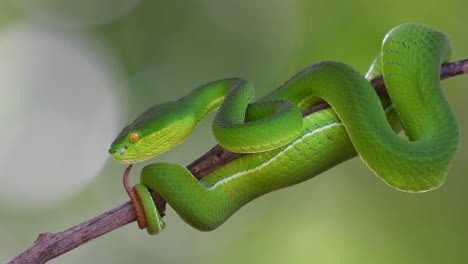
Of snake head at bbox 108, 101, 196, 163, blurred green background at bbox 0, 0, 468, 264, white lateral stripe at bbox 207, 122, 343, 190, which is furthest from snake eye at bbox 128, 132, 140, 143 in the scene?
blurred green background at bbox 0, 0, 468, 264

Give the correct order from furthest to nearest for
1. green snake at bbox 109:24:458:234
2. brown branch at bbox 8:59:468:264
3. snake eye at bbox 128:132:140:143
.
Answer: snake eye at bbox 128:132:140:143
green snake at bbox 109:24:458:234
brown branch at bbox 8:59:468:264

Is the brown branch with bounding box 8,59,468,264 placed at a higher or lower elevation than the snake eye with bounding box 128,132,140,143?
lower

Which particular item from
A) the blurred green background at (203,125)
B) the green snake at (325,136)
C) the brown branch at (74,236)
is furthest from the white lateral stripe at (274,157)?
the blurred green background at (203,125)

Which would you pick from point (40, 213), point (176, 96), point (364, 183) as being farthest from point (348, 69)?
point (40, 213)


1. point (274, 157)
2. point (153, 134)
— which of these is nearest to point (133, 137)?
point (153, 134)

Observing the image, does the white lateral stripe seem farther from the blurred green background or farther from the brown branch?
the blurred green background

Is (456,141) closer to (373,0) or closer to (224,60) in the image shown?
(373,0)

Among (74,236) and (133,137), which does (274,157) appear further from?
(74,236)
